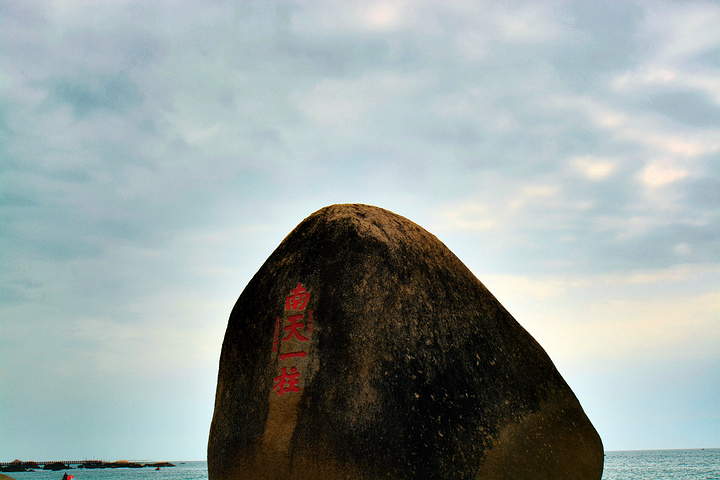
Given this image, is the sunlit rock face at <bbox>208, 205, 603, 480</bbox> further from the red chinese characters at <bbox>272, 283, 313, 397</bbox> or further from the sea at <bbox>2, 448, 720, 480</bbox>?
the sea at <bbox>2, 448, 720, 480</bbox>

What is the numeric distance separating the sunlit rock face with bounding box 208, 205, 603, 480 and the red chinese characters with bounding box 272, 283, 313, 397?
0.05ft

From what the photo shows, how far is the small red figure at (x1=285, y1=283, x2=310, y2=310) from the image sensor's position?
6.06 m

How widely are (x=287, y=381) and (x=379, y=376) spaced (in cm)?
100

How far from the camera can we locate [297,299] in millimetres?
6133

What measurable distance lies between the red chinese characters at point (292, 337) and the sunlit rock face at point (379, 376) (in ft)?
0.05

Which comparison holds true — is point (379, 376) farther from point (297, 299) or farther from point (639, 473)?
point (639, 473)

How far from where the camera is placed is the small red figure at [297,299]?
6.06 meters

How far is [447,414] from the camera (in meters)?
5.79

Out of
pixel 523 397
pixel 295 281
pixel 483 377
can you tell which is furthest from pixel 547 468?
pixel 295 281

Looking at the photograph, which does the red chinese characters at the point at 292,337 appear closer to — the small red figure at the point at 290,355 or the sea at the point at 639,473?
the small red figure at the point at 290,355

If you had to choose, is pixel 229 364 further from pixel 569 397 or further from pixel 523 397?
pixel 569 397

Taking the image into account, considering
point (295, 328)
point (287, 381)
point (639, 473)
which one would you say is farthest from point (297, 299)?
point (639, 473)

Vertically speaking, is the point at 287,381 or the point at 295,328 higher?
the point at 295,328

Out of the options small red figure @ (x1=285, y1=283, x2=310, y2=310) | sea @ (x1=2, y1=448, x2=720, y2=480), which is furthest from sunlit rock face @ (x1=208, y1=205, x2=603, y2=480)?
sea @ (x1=2, y1=448, x2=720, y2=480)
